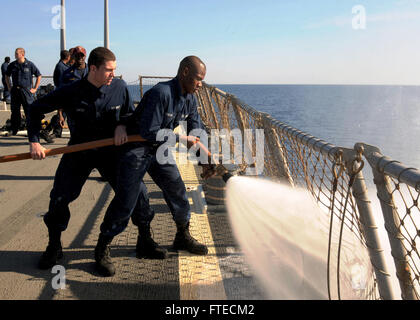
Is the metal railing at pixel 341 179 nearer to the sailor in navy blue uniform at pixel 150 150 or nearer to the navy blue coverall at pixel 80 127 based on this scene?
the sailor in navy blue uniform at pixel 150 150

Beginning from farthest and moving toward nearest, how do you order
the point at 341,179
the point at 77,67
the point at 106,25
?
the point at 106,25 < the point at 77,67 < the point at 341,179

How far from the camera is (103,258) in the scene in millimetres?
3268

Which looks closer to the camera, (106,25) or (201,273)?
(201,273)

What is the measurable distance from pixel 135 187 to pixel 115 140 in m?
0.41

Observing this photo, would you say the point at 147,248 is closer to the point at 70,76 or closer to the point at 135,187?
the point at 135,187

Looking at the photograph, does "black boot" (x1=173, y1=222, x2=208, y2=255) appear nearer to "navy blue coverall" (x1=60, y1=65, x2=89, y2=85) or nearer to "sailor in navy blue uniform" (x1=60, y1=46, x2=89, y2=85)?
"sailor in navy blue uniform" (x1=60, y1=46, x2=89, y2=85)

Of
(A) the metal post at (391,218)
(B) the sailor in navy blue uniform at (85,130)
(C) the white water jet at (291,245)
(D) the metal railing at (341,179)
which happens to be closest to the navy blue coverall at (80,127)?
(B) the sailor in navy blue uniform at (85,130)

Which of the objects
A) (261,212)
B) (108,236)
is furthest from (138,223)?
(261,212)

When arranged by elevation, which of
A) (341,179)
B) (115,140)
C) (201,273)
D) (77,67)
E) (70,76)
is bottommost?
(201,273)

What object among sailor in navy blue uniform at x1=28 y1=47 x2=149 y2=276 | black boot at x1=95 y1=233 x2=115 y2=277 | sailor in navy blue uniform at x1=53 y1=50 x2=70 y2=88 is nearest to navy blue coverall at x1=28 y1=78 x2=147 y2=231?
sailor in navy blue uniform at x1=28 y1=47 x2=149 y2=276

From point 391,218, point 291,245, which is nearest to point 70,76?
point 291,245

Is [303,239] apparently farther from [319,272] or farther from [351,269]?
→ [351,269]

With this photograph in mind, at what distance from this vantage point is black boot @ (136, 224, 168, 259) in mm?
3518
